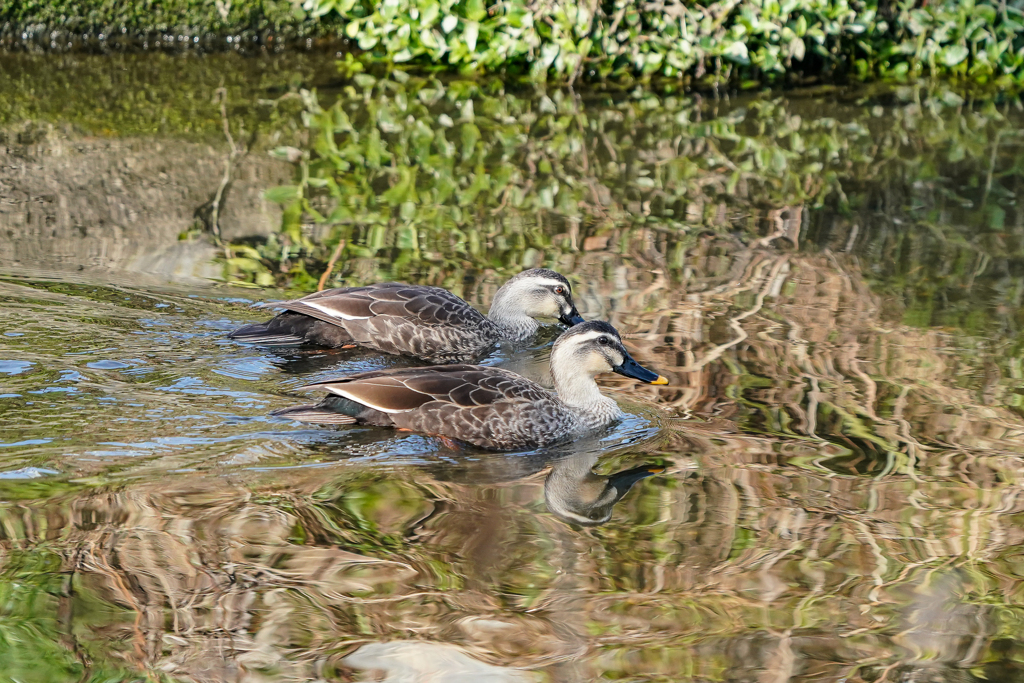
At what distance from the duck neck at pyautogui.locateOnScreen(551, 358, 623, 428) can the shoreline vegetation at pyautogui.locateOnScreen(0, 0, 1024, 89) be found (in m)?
9.62

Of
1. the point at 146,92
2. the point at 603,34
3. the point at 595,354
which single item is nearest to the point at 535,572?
the point at 595,354

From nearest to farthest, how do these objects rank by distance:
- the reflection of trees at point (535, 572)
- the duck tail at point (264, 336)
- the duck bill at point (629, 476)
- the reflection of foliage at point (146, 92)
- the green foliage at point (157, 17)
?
the reflection of trees at point (535, 572), the duck bill at point (629, 476), the duck tail at point (264, 336), the reflection of foliage at point (146, 92), the green foliage at point (157, 17)

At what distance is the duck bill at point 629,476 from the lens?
242 inches

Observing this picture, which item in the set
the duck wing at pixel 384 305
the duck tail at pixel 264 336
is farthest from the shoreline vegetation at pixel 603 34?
the duck tail at pixel 264 336

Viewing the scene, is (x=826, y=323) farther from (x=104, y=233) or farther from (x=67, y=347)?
(x=104, y=233)

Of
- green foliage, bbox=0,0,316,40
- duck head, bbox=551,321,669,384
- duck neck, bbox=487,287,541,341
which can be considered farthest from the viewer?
green foliage, bbox=0,0,316,40

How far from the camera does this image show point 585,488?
616cm

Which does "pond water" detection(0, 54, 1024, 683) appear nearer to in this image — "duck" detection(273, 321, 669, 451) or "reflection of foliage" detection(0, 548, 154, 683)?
"reflection of foliage" detection(0, 548, 154, 683)

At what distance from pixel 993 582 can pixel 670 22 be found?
39.5ft

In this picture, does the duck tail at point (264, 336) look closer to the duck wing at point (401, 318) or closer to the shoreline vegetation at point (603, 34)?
the duck wing at point (401, 318)

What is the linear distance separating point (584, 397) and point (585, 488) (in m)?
1.03

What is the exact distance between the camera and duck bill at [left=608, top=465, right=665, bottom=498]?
6.14 meters

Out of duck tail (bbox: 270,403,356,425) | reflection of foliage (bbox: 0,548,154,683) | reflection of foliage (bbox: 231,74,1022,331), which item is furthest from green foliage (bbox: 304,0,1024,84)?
reflection of foliage (bbox: 0,548,154,683)

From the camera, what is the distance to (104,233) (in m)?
10.0
